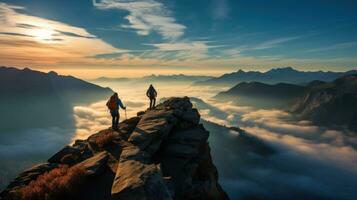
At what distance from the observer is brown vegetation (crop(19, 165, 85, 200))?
1167cm

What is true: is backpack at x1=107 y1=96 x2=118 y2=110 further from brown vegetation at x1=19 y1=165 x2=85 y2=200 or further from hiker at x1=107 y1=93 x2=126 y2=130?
brown vegetation at x1=19 y1=165 x2=85 y2=200

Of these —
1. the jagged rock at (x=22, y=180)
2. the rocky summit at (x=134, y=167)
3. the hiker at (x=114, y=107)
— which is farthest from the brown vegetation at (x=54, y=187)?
the hiker at (x=114, y=107)

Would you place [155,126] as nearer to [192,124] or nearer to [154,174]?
[192,124]

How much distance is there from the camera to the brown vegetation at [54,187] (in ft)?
38.3

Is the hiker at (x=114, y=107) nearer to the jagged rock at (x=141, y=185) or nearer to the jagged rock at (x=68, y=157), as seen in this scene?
the jagged rock at (x=68, y=157)

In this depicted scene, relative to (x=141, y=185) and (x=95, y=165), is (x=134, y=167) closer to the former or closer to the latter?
(x=141, y=185)

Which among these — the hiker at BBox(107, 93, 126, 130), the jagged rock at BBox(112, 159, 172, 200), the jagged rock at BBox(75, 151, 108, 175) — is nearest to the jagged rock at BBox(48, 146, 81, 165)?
the jagged rock at BBox(75, 151, 108, 175)

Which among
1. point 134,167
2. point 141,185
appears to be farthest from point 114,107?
point 141,185

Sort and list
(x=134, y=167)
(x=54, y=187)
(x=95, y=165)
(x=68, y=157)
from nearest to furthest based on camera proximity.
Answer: (x=54, y=187)
(x=134, y=167)
(x=95, y=165)
(x=68, y=157)

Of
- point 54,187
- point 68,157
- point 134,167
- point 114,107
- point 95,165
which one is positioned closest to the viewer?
point 54,187

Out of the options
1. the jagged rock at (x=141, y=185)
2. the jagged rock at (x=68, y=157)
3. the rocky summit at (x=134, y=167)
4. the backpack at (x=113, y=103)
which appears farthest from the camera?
the backpack at (x=113, y=103)

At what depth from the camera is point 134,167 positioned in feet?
41.0

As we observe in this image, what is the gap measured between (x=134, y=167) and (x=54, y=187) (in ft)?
12.4

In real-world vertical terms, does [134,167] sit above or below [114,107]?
below
